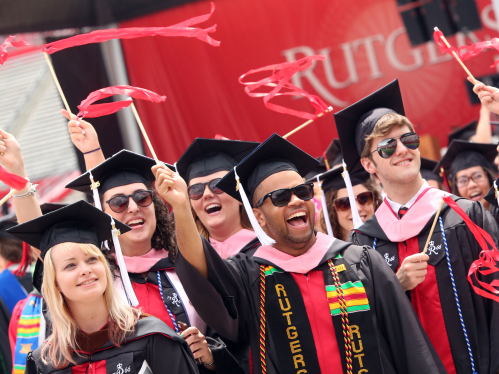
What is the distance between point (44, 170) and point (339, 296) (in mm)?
8798

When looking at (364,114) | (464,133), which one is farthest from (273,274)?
(464,133)

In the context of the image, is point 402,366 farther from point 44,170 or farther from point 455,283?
point 44,170

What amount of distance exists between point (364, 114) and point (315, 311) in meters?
1.33

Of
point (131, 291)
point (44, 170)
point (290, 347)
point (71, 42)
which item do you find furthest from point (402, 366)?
point (44, 170)

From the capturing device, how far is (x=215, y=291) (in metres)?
2.63

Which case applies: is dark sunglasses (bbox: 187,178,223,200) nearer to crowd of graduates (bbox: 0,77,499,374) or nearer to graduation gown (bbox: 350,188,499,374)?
crowd of graduates (bbox: 0,77,499,374)

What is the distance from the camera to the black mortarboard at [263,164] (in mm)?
2975

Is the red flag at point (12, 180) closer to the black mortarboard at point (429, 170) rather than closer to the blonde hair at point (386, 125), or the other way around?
the blonde hair at point (386, 125)

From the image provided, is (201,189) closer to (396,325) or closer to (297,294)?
(297,294)

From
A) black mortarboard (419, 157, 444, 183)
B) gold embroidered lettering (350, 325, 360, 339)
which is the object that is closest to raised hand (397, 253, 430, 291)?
gold embroidered lettering (350, 325, 360, 339)

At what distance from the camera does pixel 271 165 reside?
300 centimetres

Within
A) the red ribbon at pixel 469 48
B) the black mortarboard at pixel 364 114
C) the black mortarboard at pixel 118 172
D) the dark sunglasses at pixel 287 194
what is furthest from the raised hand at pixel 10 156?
the red ribbon at pixel 469 48

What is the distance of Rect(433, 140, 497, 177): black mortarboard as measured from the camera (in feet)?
15.9

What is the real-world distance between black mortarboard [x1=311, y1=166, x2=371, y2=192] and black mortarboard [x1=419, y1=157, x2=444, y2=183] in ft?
2.85
